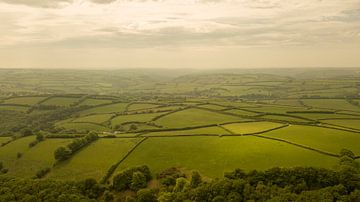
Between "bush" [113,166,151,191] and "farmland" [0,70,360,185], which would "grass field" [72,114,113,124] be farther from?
"bush" [113,166,151,191]

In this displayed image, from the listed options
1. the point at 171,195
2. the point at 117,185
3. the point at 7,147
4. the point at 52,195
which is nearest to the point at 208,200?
the point at 171,195

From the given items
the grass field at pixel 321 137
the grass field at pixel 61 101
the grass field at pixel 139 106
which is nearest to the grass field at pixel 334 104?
the grass field at pixel 321 137

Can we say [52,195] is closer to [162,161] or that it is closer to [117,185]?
[117,185]

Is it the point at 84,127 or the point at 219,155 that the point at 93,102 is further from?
the point at 219,155

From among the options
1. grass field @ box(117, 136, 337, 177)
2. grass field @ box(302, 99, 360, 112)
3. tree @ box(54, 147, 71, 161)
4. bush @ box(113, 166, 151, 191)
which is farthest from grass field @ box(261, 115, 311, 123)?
tree @ box(54, 147, 71, 161)

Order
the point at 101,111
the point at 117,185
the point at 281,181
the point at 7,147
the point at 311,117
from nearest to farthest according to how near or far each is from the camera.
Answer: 1. the point at 281,181
2. the point at 117,185
3. the point at 7,147
4. the point at 311,117
5. the point at 101,111
